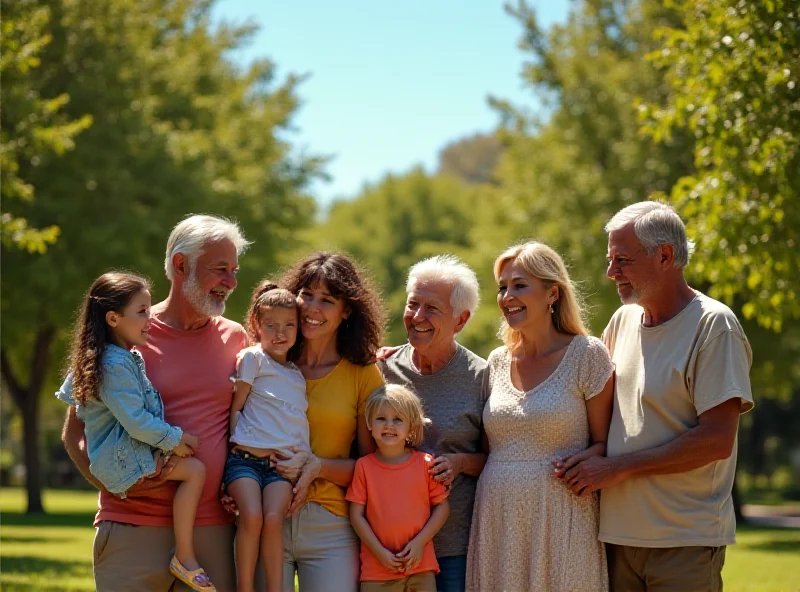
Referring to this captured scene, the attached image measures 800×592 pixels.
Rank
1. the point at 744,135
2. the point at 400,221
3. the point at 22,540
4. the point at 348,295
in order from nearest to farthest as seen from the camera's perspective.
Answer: the point at 348,295 → the point at 744,135 → the point at 22,540 → the point at 400,221

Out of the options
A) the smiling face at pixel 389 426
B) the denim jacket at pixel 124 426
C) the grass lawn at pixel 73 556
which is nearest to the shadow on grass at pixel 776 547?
the grass lawn at pixel 73 556

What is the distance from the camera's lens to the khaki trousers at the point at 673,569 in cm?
513

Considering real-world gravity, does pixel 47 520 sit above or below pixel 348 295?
below

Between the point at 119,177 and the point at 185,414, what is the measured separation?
15669 mm

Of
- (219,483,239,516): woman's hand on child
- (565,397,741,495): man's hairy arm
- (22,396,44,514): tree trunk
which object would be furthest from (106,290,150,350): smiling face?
(22,396,44,514): tree trunk

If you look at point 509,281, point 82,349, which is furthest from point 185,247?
point 509,281

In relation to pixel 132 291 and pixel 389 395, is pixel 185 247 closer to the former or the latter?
pixel 132 291

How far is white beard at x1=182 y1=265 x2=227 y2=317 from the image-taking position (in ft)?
17.8

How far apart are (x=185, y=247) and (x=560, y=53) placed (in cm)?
1894

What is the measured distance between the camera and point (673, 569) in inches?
203

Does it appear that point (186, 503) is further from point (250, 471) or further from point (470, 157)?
point (470, 157)

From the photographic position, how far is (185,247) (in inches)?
216

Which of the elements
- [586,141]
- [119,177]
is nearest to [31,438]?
[119,177]

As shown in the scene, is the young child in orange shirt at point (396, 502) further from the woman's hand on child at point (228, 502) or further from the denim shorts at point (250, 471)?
the woman's hand on child at point (228, 502)
